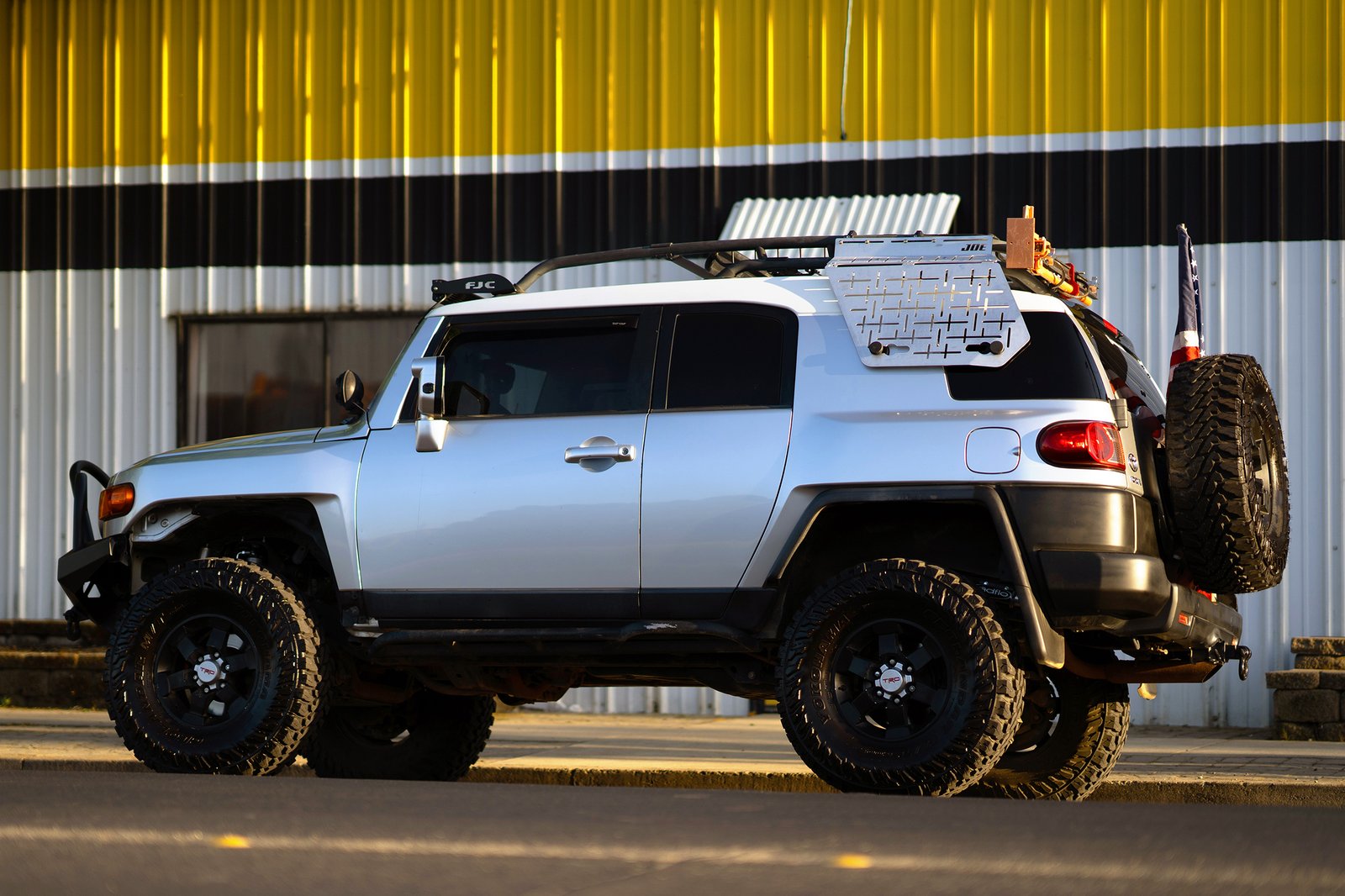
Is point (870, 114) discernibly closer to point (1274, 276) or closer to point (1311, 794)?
point (1274, 276)

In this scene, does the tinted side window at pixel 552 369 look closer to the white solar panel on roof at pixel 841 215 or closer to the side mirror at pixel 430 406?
the side mirror at pixel 430 406

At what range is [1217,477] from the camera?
22.8ft

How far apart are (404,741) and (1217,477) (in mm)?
4237

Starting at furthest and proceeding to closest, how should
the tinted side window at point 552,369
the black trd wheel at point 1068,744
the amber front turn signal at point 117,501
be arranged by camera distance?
the amber front turn signal at point 117,501 → the black trd wheel at point 1068,744 → the tinted side window at point 552,369

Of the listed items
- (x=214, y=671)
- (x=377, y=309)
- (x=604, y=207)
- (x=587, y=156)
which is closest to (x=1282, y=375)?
(x=604, y=207)

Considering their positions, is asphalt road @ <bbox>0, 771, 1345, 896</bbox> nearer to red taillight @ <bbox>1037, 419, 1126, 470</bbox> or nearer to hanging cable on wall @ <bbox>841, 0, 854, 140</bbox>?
red taillight @ <bbox>1037, 419, 1126, 470</bbox>

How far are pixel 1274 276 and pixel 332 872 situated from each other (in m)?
9.97

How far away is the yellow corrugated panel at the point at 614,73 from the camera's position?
13.3m

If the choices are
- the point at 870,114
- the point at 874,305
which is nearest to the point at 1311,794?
the point at 874,305

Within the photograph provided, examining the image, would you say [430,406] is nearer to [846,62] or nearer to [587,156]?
[587,156]

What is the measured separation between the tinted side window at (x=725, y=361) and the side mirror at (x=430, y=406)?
41.3 inches

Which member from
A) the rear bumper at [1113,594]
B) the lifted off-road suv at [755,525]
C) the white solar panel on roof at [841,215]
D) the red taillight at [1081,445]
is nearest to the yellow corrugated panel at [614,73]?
the white solar panel on roof at [841,215]

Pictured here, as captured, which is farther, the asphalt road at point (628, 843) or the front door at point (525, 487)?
the front door at point (525, 487)

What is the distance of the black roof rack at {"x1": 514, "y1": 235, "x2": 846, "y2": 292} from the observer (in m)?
7.79
